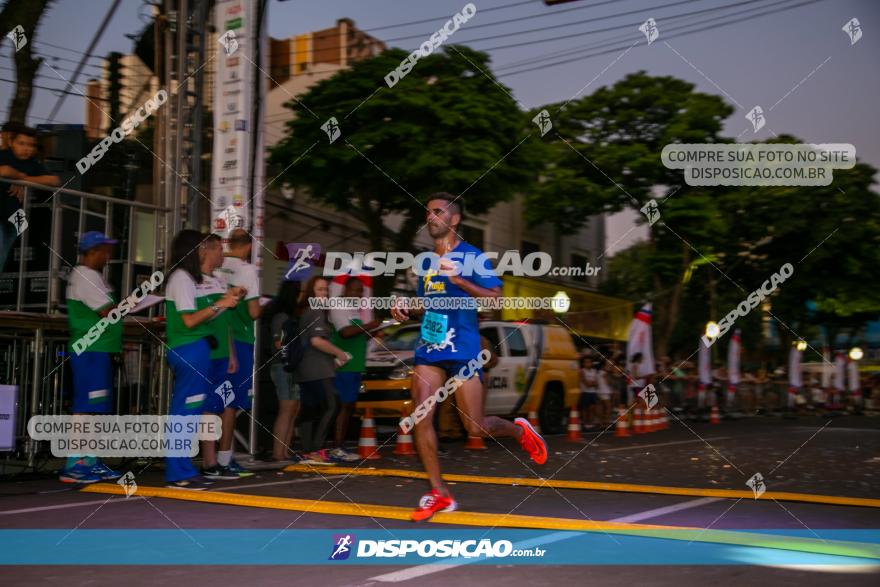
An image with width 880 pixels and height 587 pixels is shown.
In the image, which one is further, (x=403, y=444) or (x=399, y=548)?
(x=403, y=444)

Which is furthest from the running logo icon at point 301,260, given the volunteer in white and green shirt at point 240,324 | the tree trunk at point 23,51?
the tree trunk at point 23,51

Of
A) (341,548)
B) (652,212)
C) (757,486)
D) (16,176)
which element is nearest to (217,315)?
(16,176)

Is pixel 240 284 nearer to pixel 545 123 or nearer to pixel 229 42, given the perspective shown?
pixel 229 42

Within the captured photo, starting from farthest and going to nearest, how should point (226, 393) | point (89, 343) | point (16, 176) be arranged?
1. point (16, 176)
2. point (226, 393)
3. point (89, 343)

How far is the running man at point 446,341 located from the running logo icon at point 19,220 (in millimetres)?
4190

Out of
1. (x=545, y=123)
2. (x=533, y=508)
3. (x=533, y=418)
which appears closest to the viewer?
(x=533, y=508)

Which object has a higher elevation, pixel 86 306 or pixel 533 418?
pixel 86 306

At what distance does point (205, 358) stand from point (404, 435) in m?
4.29

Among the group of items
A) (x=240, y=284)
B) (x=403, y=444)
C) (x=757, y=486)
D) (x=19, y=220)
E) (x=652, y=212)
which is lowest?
(x=403, y=444)

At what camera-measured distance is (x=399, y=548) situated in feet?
15.5

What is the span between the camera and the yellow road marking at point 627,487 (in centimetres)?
650

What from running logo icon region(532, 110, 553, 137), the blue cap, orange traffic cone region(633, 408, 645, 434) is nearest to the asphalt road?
the blue cap

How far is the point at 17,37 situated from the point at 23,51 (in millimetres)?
1581

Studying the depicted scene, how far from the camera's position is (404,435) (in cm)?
1127
